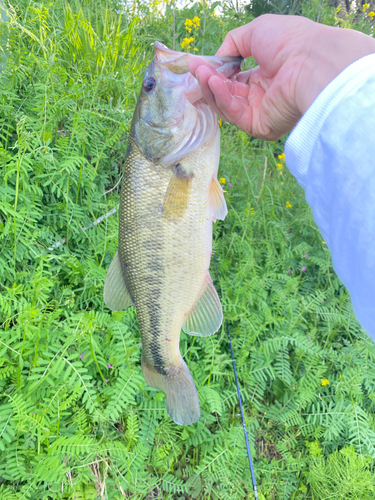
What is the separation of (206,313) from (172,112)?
923 millimetres

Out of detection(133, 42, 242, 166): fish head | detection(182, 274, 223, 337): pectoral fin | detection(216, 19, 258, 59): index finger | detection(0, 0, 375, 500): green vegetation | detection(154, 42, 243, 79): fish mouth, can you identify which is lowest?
detection(0, 0, 375, 500): green vegetation

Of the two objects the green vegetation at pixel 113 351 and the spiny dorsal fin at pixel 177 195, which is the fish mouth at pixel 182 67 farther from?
the green vegetation at pixel 113 351

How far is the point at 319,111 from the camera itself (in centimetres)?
98

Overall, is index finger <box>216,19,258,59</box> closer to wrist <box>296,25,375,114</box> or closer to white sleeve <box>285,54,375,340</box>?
wrist <box>296,25,375,114</box>

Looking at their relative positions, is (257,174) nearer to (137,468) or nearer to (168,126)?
(168,126)

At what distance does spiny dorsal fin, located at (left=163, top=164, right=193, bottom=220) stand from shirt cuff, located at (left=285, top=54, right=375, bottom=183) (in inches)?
17.4

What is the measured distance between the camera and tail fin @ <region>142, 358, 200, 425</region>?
158 centimetres

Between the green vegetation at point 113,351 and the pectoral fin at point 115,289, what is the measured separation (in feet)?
0.56

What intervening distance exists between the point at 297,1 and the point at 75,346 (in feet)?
24.1

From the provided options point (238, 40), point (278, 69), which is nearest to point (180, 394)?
point (278, 69)

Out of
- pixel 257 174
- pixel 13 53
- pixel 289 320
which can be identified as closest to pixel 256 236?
pixel 257 174

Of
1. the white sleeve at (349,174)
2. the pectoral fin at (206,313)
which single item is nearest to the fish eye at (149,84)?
the white sleeve at (349,174)

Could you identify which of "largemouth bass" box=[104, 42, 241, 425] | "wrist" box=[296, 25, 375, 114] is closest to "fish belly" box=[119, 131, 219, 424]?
"largemouth bass" box=[104, 42, 241, 425]

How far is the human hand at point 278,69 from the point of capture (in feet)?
3.73
